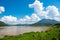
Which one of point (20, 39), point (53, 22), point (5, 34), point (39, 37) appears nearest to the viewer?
point (20, 39)

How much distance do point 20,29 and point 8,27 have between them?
0.34 m

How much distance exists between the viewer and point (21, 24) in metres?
3.80

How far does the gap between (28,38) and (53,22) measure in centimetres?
122

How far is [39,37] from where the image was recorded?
3.35 meters

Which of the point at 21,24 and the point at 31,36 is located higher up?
the point at 21,24

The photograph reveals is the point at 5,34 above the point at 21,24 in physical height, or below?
below

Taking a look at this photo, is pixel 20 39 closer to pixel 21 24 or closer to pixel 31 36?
pixel 31 36

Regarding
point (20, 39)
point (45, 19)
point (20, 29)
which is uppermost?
point (45, 19)

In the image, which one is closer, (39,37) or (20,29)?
(39,37)

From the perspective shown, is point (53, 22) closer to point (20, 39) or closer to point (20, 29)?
point (20, 29)

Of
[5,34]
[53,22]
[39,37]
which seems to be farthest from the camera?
[53,22]

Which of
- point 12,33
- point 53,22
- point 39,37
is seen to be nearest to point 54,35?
point 39,37

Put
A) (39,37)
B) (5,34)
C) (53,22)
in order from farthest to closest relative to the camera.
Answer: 1. (53,22)
2. (5,34)
3. (39,37)

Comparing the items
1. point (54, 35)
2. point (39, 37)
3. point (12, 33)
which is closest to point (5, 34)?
point (12, 33)
